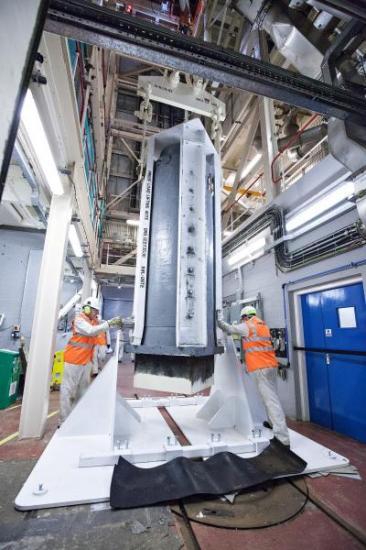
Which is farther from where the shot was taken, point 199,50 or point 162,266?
point 162,266

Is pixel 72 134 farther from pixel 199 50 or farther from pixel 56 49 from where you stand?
pixel 199 50

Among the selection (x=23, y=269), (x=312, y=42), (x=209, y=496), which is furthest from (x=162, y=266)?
(x=23, y=269)

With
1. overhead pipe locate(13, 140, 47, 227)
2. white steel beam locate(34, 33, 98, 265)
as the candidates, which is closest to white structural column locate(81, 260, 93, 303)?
overhead pipe locate(13, 140, 47, 227)

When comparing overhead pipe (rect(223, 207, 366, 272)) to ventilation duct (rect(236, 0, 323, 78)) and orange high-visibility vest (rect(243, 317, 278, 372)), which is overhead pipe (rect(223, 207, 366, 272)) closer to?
orange high-visibility vest (rect(243, 317, 278, 372))

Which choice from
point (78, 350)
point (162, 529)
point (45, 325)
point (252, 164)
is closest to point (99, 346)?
point (78, 350)

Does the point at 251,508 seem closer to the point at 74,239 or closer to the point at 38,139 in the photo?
the point at 38,139

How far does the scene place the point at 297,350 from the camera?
183 inches

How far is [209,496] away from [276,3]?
19.1 feet

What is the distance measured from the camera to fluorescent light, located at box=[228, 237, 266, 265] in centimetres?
568

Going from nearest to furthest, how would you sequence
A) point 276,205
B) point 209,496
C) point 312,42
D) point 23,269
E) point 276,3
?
point 209,496, point 312,42, point 276,3, point 276,205, point 23,269

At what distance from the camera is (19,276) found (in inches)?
272

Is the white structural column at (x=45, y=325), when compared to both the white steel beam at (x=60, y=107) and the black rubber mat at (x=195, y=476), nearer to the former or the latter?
the white steel beam at (x=60, y=107)

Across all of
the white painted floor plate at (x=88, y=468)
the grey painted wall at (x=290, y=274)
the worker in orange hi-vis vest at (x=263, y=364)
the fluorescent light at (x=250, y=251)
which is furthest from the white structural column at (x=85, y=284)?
the worker in orange hi-vis vest at (x=263, y=364)

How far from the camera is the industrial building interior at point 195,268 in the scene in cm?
178
